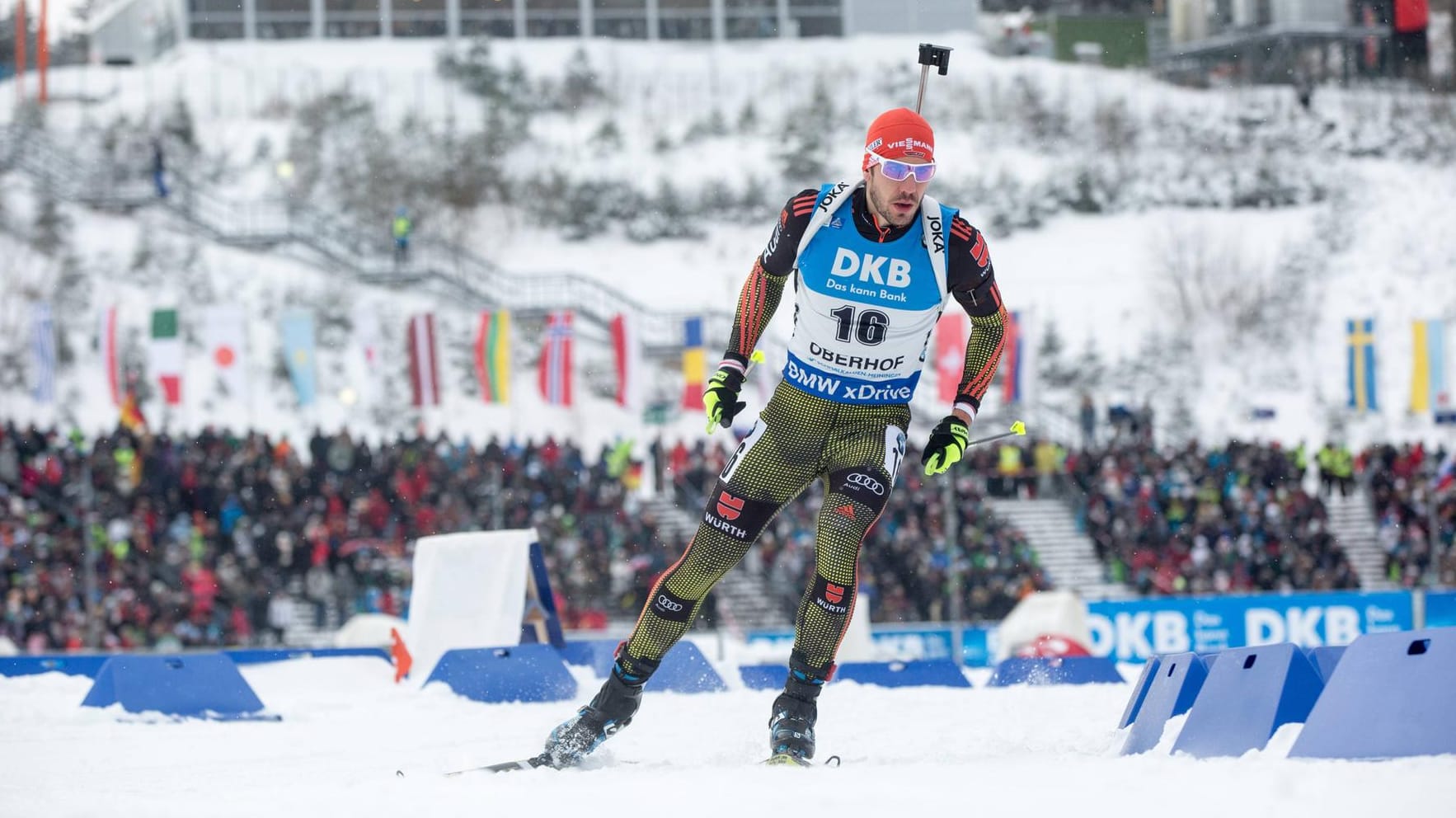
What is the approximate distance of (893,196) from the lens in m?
5.39

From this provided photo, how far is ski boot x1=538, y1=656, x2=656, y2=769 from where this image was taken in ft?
16.7

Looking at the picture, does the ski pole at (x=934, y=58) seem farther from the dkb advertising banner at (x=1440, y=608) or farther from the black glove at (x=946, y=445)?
the dkb advertising banner at (x=1440, y=608)

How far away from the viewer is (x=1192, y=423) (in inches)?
1423

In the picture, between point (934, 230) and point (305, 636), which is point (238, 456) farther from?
point (934, 230)

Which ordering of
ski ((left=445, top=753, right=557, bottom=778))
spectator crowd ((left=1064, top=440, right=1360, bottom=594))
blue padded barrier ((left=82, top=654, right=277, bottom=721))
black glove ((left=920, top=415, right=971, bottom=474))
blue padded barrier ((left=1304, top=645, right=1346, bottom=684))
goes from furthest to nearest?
spectator crowd ((left=1064, top=440, right=1360, bottom=594)), blue padded barrier ((left=82, top=654, right=277, bottom=721)), black glove ((left=920, top=415, right=971, bottom=474)), blue padded barrier ((left=1304, top=645, right=1346, bottom=684)), ski ((left=445, top=753, right=557, bottom=778))

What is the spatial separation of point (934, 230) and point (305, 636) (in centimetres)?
1475

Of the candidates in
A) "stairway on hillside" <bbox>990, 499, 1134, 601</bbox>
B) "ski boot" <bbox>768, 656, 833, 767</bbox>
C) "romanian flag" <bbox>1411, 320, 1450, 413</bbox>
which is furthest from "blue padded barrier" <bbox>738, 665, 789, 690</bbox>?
"romanian flag" <bbox>1411, 320, 1450, 413</bbox>

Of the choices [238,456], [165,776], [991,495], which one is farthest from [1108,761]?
[991,495]

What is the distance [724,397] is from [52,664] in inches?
270

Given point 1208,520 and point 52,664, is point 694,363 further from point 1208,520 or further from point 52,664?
point 52,664

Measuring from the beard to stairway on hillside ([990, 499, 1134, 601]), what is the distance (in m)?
17.2

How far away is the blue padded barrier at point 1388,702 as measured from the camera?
11.8 ft

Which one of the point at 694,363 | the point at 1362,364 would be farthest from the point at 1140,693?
the point at 1362,364

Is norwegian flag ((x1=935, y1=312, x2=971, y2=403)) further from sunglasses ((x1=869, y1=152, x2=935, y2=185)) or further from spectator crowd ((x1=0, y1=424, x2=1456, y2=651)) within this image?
sunglasses ((x1=869, y1=152, x2=935, y2=185))
